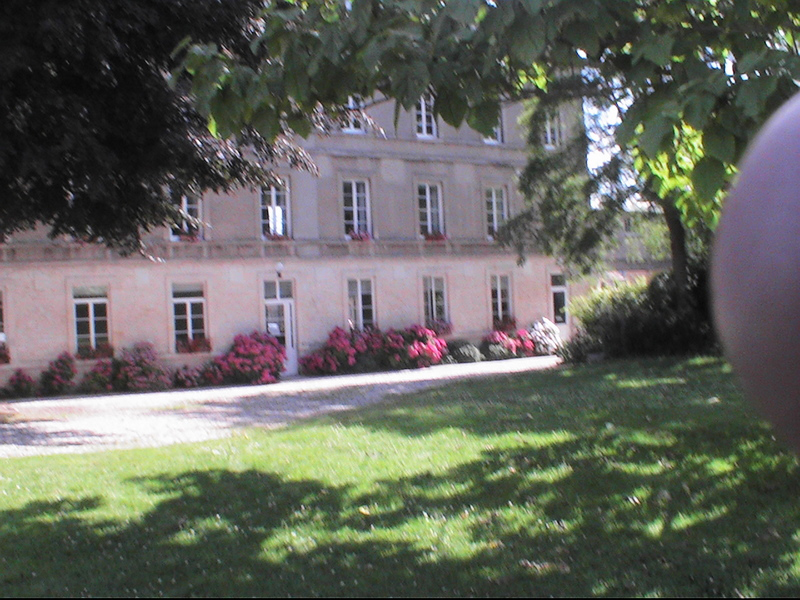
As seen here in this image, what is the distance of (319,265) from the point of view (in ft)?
Result: 88.9

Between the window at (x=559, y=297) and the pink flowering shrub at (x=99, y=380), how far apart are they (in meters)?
16.1

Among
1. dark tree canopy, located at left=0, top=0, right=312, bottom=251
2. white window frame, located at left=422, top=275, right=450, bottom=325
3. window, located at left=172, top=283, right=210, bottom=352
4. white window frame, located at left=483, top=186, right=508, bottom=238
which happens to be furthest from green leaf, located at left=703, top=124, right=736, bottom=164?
white window frame, located at left=483, top=186, right=508, bottom=238

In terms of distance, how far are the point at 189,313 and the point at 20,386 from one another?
5.01 m

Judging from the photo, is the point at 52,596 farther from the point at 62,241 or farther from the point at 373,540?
the point at 62,241

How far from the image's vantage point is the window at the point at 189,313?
25094mm

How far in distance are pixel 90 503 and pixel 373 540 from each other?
2.88 m

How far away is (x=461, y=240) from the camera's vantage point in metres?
29.9

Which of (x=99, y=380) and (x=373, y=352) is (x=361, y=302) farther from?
(x=99, y=380)

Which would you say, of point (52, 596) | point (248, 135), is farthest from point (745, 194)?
point (248, 135)

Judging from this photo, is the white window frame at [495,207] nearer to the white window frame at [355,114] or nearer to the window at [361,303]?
the window at [361,303]

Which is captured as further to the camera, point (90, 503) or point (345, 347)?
point (345, 347)

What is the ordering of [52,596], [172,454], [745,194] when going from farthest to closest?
[172,454] < [52,596] < [745,194]

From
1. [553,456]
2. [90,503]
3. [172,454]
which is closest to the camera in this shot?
[90,503]

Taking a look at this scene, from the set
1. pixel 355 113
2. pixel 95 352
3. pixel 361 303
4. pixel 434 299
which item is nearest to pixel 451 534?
pixel 355 113
